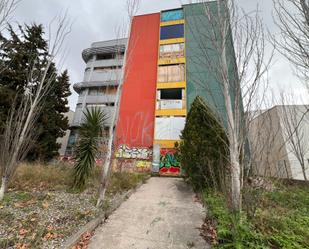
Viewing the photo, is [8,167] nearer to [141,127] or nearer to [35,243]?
[35,243]

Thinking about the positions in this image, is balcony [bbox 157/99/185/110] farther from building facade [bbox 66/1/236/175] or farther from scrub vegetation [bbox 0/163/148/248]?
scrub vegetation [bbox 0/163/148/248]

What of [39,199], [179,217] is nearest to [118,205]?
[179,217]

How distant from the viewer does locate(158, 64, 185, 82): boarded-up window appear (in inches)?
687

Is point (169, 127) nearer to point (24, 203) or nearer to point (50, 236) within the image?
point (24, 203)

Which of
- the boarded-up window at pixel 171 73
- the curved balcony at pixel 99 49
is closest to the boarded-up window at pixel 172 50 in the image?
the boarded-up window at pixel 171 73

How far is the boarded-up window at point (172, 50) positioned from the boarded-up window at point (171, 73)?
127 cm

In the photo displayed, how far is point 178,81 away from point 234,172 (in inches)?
573

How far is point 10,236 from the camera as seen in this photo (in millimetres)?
3498

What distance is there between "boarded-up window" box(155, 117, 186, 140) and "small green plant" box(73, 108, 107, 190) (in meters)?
9.46

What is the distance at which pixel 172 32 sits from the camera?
19.2 m

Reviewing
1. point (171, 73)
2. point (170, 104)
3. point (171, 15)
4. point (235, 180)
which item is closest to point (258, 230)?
point (235, 180)

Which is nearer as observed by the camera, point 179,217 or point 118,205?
point 179,217

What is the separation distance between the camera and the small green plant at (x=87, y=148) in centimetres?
651

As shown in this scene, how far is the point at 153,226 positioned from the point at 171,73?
15545 mm
